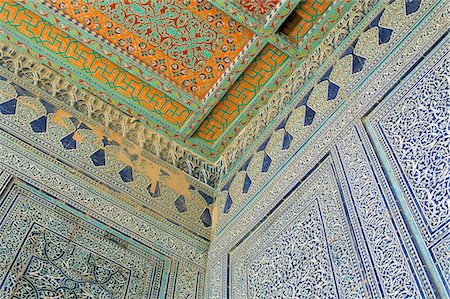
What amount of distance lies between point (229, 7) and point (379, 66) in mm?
956

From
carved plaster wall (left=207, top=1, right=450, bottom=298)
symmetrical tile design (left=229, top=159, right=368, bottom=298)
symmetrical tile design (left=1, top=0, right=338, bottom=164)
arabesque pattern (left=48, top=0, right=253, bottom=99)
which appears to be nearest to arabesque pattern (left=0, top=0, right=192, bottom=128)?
symmetrical tile design (left=1, top=0, right=338, bottom=164)

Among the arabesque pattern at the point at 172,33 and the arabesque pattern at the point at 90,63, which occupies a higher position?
the arabesque pattern at the point at 172,33

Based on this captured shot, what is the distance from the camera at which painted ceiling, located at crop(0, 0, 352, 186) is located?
2967 millimetres

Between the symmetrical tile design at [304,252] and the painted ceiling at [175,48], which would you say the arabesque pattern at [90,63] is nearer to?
the painted ceiling at [175,48]

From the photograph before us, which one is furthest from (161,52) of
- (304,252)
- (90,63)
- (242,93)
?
(304,252)

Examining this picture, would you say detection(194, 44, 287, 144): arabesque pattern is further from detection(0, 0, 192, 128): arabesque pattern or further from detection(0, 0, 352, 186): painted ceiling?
detection(0, 0, 192, 128): arabesque pattern

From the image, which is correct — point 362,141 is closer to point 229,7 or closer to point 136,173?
point 229,7

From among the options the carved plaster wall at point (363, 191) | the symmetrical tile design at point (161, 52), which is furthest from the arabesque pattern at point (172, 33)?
the carved plaster wall at point (363, 191)

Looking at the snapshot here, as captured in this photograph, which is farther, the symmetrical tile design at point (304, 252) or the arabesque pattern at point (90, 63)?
the arabesque pattern at point (90, 63)

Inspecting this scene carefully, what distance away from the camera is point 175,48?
124 inches

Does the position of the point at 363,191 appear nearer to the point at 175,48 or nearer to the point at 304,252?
the point at 304,252

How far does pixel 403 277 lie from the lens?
1.71 m

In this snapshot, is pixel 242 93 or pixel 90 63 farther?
pixel 242 93

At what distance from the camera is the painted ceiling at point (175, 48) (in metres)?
2.97
